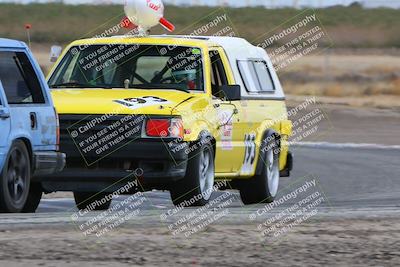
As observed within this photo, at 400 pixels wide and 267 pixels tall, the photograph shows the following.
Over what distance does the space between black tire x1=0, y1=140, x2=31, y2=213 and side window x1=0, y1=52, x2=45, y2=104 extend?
0.52m

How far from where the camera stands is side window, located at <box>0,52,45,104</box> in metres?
13.0

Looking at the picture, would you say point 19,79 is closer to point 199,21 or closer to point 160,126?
point 160,126

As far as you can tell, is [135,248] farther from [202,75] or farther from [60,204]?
[60,204]

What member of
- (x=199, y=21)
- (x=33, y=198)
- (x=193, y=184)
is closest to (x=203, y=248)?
(x=193, y=184)

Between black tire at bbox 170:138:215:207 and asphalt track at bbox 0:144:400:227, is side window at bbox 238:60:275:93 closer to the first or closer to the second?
asphalt track at bbox 0:144:400:227

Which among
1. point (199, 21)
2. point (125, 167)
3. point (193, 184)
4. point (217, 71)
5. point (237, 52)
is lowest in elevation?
point (199, 21)

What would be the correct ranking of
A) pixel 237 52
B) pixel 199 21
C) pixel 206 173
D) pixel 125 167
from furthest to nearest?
1. pixel 199 21
2. pixel 237 52
3. pixel 206 173
4. pixel 125 167

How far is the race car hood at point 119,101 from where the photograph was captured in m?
14.4

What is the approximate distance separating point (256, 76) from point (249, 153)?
124cm

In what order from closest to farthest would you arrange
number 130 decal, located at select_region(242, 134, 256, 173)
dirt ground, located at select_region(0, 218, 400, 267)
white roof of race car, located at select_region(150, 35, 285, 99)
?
dirt ground, located at select_region(0, 218, 400, 267), number 130 decal, located at select_region(242, 134, 256, 173), white roof of race car, located at select_region(150, 35, 285, 99)

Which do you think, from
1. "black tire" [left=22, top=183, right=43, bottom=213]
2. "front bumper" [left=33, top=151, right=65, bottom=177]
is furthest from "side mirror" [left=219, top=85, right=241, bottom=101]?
"front bumper" [left=33, top=151, right=65, bottom=177]

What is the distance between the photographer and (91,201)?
15.7 metres

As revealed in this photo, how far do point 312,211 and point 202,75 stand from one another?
3.22m

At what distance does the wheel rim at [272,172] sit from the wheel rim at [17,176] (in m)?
4.79
